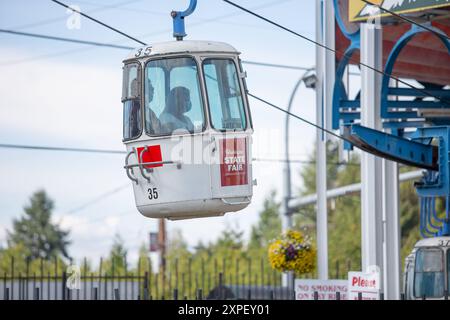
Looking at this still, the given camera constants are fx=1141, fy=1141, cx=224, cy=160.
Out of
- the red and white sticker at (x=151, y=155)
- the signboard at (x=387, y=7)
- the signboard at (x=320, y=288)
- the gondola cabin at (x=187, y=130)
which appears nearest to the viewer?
the gondola cabin at (x=187, y=130)

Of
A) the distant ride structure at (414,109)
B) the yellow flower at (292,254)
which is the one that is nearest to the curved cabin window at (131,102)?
the distant ride structure at (414,109)

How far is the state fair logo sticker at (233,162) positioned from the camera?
11.7m

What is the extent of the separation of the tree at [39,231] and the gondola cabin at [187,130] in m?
77.0

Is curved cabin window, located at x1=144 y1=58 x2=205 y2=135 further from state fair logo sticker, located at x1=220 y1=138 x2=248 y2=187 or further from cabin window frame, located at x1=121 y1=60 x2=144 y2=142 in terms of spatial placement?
state fair logo sticker, located at x1=220 y1=138 x2=248 y2=187

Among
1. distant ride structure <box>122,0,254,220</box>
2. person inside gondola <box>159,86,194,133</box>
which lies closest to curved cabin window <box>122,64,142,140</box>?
distant ride structure <box>122,0,254,220</box>

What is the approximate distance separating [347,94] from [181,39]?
31.5ft

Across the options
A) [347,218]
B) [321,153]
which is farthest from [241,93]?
[347,218]

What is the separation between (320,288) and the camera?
18578 mm

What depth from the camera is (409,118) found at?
20875mm

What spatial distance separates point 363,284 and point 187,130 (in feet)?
21.1

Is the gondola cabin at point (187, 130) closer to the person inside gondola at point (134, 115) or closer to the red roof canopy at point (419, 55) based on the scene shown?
the person inside gondola at point (134, 115)

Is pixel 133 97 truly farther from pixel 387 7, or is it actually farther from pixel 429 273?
pixel 429 273

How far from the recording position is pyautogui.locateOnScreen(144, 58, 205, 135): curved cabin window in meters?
11.9
